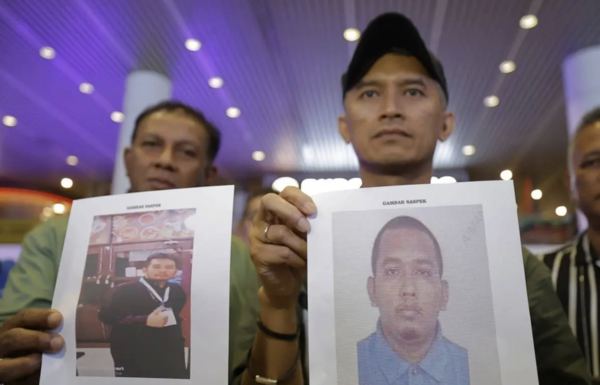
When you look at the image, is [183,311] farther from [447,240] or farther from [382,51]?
[382,51]

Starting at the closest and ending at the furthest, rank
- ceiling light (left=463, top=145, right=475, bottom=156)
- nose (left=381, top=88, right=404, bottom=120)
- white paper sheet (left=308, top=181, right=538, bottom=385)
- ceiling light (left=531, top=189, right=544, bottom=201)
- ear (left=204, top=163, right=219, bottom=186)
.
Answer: white paper sheet (left=308, top=181, right=538, bottom=385) → nose (left=381, top=88, right=404, bottom=120) → ear (left=204, top=163, right=219, bottom=186) → ceiling light (left=531, top=189, right=544, bottom=201) → ceiling light (left=463, top=145, right=475, bottom=156)

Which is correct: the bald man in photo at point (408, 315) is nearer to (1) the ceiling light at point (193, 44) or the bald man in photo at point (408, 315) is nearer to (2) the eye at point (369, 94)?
(2) the eye at point (369, 94)

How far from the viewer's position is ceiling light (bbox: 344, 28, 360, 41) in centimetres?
117

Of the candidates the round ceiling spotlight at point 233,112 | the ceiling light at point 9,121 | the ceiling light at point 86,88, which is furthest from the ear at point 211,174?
the ceiling light at point 9,121

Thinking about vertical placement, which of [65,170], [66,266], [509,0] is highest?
[509,0]

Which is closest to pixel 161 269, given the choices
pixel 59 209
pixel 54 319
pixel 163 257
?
pixel 163 257

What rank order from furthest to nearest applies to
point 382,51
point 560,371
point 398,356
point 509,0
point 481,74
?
point 481,74 < point 509,0 < point 382,51 < point 560,371 < point 398,356

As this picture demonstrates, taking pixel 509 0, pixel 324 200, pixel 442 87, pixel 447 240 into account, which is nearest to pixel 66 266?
pixel 324 200

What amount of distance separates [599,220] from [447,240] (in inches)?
16.6

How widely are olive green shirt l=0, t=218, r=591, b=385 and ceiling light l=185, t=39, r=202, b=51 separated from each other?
847mm

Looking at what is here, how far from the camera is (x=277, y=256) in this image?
1.57 ft

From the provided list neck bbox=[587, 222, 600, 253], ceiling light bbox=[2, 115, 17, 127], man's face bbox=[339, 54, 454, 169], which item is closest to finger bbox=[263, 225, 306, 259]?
man's face bbox=[339, 54, 454, 169]

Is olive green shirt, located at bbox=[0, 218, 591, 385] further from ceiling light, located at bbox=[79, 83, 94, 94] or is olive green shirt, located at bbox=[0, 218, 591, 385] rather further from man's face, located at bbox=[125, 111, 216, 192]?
ceiling light, located at bbox=[79, 83, 94, 94]

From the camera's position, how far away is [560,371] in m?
0.55
